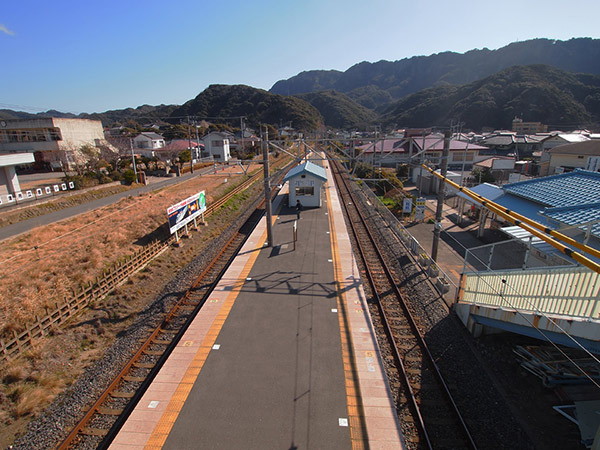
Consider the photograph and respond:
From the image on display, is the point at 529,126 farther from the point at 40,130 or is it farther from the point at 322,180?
the point at 40,130

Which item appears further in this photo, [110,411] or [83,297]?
[83,297]

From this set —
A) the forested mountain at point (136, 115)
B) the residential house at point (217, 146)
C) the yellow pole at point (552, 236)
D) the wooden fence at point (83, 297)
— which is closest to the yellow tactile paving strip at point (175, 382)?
the wooden fence at point (83, 297)

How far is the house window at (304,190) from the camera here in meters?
21.1

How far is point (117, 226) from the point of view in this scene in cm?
1622

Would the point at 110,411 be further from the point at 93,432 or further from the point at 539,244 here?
the point at 539,244

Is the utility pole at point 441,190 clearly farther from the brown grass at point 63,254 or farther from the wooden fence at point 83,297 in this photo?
the brown grass at point 63,254

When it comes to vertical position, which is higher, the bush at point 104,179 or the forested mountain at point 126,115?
the forested mountain at point 126,115

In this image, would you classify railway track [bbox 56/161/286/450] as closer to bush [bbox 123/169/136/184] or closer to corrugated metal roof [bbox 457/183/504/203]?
corrugated metal roof [bbox 457/183/504/203]

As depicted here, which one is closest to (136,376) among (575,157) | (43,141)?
(575,157)

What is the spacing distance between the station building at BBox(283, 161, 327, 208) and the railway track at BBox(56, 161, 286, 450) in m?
9.97

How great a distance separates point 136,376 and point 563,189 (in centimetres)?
1675

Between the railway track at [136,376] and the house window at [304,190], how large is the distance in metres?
10.1

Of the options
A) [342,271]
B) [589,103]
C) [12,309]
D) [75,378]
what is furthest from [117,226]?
[589,103]

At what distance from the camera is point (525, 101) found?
8100 cm
